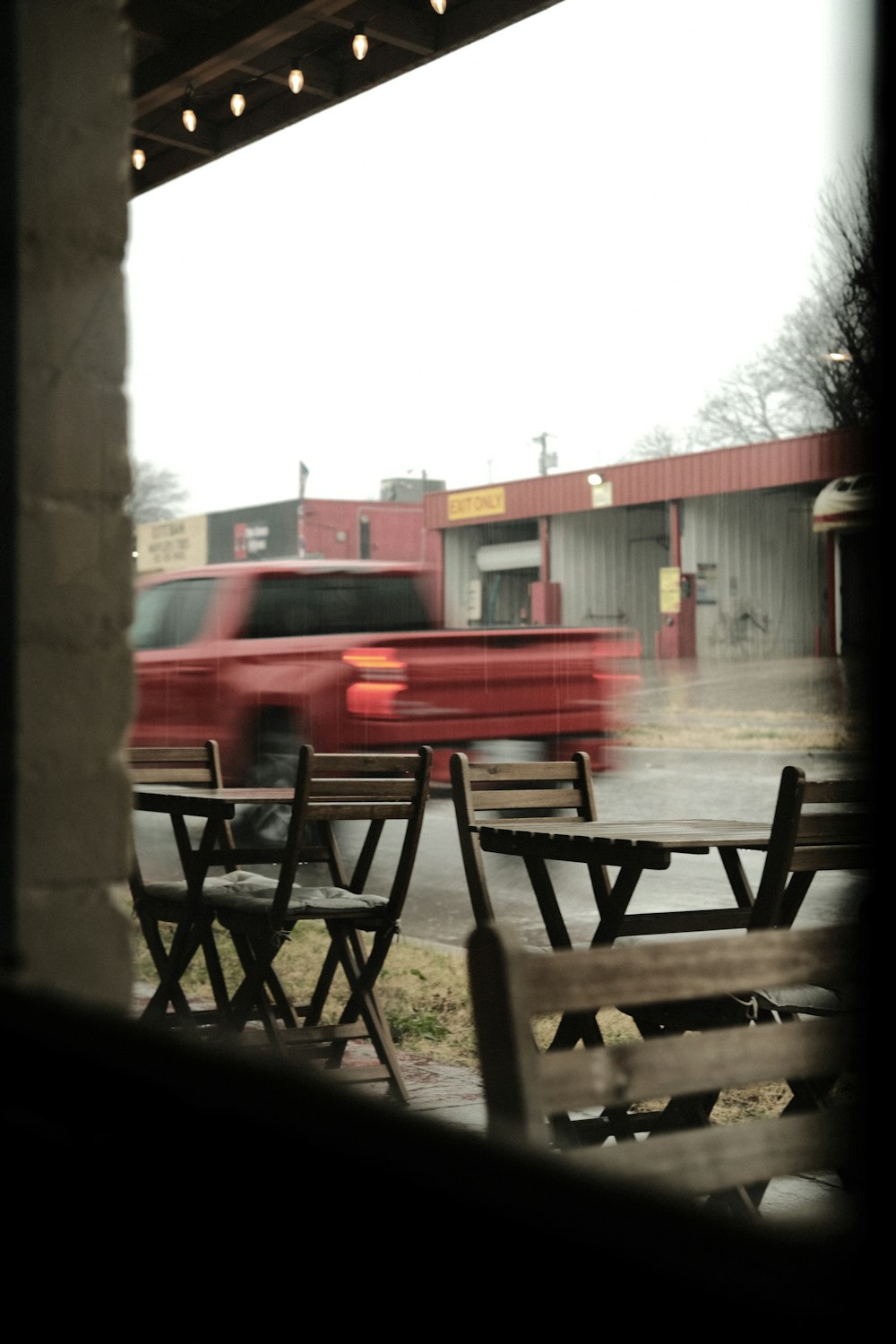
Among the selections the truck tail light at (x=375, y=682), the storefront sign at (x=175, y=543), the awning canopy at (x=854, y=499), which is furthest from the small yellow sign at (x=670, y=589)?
the awning canopy at (x=854, y=499)

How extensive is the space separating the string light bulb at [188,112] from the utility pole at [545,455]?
141 centimetres

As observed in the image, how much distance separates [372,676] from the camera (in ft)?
18.2

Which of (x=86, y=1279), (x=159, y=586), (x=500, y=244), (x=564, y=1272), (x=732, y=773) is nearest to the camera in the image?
(x=564, y=1272)

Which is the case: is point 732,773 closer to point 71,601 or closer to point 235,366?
point 235,366

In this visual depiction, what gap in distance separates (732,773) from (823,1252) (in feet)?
12.4

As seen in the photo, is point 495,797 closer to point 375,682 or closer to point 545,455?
point 545,455

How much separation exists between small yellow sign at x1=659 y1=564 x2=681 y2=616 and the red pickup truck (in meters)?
0.96

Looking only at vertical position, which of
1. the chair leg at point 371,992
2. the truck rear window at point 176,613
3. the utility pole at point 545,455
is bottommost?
the chair leg at point 371,992

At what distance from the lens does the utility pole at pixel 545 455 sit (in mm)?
4812

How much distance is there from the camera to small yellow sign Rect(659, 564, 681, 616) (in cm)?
419

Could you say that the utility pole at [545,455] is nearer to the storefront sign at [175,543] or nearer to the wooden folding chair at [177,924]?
the storefront sign at [175,543]

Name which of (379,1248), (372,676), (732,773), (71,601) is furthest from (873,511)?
(372,676)

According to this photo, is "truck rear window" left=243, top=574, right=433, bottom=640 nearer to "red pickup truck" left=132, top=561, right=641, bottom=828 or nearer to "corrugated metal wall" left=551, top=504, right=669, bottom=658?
"red pickup truck" left=132, top=561, right=641, bottom=828

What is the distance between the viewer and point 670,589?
425 centimetres
